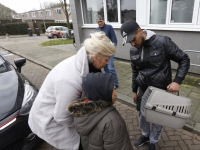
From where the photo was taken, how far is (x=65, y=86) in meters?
1.14

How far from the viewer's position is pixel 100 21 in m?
3.99

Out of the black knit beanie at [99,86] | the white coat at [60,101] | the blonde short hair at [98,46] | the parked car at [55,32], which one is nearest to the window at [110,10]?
the blonde short hair at [98,46]

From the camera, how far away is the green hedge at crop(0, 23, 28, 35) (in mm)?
26606

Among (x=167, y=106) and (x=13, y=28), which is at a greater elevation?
(x=13, y=28)

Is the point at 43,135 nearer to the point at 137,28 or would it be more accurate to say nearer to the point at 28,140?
the point at 28,140

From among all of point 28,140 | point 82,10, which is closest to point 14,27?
point 82,10

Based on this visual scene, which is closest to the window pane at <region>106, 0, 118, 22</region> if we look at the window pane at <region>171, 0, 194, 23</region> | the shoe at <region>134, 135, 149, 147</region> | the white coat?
the window pane at <region>171, 0, 194, 23</region>

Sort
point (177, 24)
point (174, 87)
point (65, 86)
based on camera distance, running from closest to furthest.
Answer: point (65, 86) → point (174, 87) → point (177, 24)

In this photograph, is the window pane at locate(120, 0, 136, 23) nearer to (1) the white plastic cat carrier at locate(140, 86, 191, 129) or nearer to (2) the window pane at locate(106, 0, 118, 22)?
(2) the window pane at locate(106, 0, 118, 22)

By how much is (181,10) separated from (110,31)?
230 cm

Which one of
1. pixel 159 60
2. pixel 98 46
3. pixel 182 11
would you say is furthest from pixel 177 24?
pixel 98 46

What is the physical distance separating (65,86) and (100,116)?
34cm

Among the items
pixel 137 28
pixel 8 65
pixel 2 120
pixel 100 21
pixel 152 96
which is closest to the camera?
pixel 152 96

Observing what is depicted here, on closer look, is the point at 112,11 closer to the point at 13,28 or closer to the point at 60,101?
the point at 60,101
